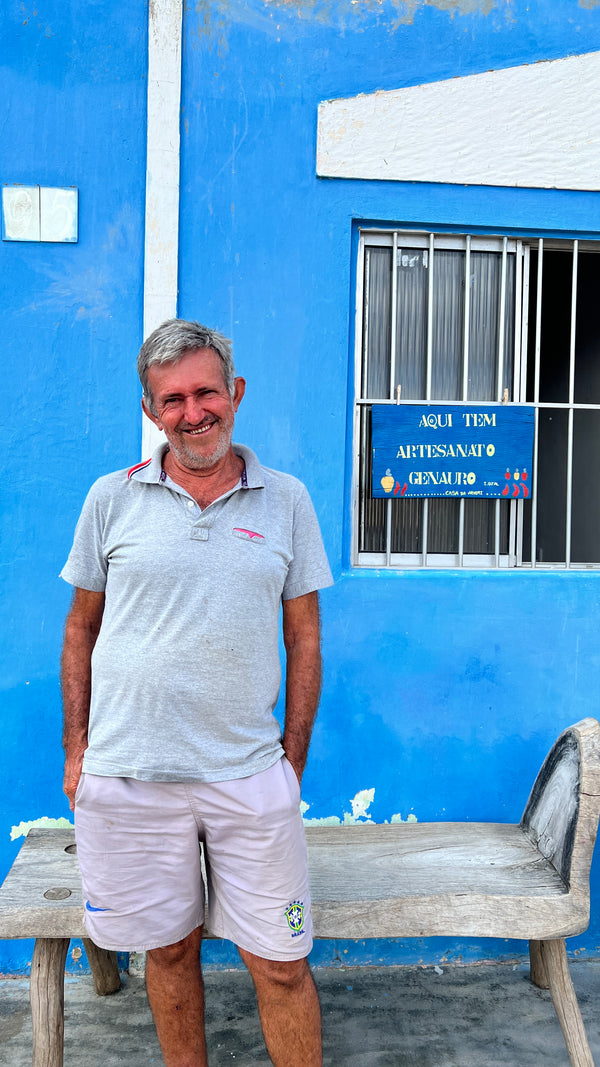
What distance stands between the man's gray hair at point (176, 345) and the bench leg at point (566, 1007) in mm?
1887

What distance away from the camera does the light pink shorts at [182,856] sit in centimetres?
197

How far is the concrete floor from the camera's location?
261 centimetres

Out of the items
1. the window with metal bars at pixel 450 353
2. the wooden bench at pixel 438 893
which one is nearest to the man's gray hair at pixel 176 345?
the window with metal bars at pixel 450 353

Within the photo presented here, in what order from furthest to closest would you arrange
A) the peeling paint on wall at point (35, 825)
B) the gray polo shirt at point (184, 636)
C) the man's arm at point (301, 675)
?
the peeling paint on wall at point (35, 825) → the man's arm at point (301, 675) → the gray polo shirt at point (184, 636)

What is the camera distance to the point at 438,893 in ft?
8.09

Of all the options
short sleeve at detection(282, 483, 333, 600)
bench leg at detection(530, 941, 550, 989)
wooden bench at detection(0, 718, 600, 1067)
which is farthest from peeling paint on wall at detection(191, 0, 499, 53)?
bench leg at detection(530, 941, 550, 989)

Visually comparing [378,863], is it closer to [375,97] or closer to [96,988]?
[96,988]

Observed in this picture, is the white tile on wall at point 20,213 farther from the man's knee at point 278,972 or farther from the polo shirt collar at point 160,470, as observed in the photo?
the man's knee at point 278,972

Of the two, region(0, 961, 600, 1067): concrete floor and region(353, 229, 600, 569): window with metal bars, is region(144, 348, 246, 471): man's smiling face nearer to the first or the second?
region(353, 229, 600, 569): window with metal bars

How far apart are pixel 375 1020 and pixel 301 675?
1403 mm

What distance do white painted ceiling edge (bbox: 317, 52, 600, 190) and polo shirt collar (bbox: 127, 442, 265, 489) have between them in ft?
4.44

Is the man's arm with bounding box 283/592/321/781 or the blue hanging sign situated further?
the blue hanging sign

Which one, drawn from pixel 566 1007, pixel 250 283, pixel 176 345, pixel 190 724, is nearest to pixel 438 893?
pixel 566 1007

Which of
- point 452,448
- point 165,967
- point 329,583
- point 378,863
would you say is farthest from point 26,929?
point 452,448
